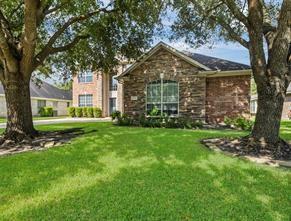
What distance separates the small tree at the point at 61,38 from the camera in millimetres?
9086

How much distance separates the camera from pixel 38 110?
33312 mm

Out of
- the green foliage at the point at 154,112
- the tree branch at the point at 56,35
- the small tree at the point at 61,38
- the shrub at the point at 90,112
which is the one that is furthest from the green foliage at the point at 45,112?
the tree branch at the point at 56,35

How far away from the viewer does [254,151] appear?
23.2ft

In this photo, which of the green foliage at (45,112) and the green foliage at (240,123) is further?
the green foliage at (45,112)

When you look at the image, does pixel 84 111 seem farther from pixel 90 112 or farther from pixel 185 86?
pixel 185 86

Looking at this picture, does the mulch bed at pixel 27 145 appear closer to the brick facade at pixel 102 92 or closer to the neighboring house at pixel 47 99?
the brick facade at pixel 102 92

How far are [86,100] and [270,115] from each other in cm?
2372

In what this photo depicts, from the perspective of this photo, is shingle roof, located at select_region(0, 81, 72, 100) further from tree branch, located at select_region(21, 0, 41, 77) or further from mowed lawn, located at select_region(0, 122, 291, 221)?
mowed lawn, located at select_region(0, 122, 291, 221)

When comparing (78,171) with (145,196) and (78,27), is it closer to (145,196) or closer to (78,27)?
(145,196)

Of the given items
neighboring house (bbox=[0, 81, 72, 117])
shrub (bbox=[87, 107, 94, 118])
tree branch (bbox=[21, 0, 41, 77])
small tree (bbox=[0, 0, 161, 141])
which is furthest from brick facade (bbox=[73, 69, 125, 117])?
tree branch (bbox=[21, 0, 41, 77])

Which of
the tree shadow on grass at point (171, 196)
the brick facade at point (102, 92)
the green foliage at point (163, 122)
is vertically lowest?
the tree shadow on grass at point (171, 196)

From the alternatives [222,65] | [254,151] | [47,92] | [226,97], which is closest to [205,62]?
[222,65]

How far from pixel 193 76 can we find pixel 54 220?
1390 cm

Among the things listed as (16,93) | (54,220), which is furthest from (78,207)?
(16,93)
